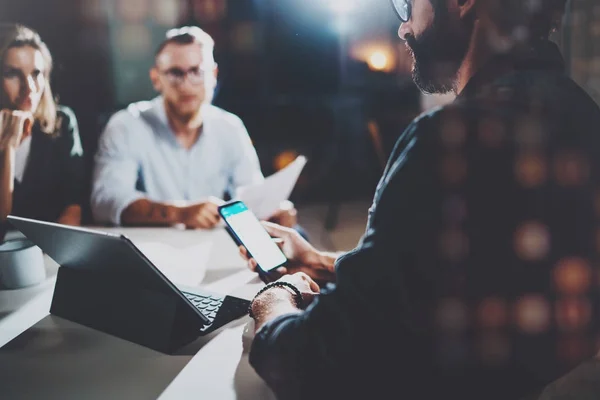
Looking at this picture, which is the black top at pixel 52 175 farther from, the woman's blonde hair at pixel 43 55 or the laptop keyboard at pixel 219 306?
the laptop keyboard at pixel 219 306

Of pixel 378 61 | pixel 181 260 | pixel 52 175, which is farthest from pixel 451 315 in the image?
pixel 378 61

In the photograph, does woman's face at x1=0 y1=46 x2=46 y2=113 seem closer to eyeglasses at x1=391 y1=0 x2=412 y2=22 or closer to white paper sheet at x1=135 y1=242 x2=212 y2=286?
white paper sheet at x1=135 y1=242 x2=212 y2=286

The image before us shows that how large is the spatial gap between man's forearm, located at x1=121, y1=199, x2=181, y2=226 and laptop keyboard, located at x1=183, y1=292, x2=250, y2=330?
83cm

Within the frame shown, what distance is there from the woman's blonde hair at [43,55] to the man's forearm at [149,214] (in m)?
0.52

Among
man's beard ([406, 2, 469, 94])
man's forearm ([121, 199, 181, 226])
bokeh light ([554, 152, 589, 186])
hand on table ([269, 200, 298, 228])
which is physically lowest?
hand on table ([269, 200, 298, 228])

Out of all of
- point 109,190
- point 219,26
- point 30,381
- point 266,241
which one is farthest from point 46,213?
point 219,26

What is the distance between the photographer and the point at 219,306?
1.03 meters

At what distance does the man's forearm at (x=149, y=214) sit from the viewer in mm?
1883

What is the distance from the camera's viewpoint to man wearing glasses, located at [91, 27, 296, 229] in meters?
2.40

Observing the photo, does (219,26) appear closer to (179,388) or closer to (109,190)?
(109,190)

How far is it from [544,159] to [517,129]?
0.17 ft

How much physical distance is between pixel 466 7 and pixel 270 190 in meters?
0.97

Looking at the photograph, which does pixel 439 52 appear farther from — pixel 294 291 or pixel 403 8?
→ pixel 294 291

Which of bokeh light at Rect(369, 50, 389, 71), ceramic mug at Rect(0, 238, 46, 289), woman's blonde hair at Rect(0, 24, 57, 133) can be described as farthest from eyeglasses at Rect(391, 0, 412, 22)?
bokeh light at Rect(369, 50, 389, 71)
